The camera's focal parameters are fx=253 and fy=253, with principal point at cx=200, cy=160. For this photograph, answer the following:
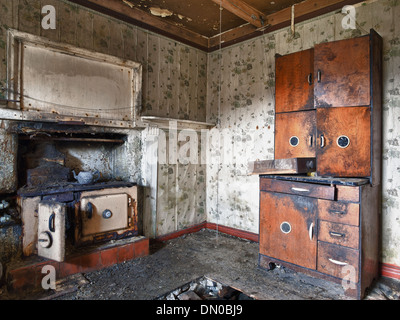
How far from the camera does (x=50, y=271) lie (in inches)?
84.3

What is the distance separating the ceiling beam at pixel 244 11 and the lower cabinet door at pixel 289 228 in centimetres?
198

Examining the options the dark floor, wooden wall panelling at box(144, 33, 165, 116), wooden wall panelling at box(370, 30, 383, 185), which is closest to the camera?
the dark floor

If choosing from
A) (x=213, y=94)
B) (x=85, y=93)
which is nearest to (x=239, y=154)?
(x=213, y=94)

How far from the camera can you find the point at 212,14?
3.06m

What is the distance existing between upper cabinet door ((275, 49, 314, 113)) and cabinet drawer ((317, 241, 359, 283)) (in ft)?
4.51

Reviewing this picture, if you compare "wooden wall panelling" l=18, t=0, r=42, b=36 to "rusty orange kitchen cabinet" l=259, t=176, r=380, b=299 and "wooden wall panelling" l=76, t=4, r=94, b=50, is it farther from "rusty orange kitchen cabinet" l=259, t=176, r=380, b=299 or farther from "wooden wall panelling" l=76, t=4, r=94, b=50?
"rusty orange kitchen cabinet" l=259, t=176, r=380, b=299

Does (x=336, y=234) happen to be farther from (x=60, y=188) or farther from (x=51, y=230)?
(x=60, y=188)

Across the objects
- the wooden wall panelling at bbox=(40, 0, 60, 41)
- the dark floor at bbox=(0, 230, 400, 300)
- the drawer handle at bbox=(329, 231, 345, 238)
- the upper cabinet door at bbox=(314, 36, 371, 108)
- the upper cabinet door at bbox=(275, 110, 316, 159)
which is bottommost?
the dark floor at bbox=(0, 230, 400, 300)

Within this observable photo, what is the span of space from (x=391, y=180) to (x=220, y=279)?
1812 millimetres

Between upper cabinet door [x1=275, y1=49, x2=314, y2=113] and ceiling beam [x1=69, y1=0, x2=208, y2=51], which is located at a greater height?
ceiling beam [x1=69, y1=0, x2=208, y2=51]

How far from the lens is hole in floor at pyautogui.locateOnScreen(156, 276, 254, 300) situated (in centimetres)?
205

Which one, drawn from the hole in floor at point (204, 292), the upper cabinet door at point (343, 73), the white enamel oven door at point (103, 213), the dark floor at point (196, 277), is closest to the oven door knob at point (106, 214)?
the white enamel oven door at point (103, 213)

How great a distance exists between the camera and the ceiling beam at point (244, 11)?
2.66m

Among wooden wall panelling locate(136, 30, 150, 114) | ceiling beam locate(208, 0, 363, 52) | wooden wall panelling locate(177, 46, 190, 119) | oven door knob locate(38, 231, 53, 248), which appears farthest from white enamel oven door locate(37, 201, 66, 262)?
ceiling beam locate(208, 0, 363, 52)
